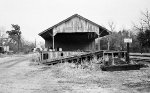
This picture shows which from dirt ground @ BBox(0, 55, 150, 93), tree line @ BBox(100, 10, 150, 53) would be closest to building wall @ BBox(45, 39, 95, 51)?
tree line @ BBox(100, 10, 150, 53)

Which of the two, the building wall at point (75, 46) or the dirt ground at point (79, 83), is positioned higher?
the building wall at point (75, 46)

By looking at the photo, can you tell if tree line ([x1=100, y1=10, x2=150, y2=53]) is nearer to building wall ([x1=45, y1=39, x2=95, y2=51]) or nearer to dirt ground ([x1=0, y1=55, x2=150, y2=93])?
building wall ([x1=45, y1=39, x2=95, y2=51])

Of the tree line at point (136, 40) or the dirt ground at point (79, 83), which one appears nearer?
the dirt ground at point (79, 83)

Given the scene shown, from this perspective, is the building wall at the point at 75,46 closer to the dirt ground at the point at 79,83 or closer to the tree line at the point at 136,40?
the tree line at the point at 136,40

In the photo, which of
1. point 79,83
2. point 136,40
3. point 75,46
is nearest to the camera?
point 79,83

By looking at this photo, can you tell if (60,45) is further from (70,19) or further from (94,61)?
(94,61)

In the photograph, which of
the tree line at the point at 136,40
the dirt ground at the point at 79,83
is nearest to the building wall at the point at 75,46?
the tree line at the point at 136,40

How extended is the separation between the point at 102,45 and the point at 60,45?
79.2 ft

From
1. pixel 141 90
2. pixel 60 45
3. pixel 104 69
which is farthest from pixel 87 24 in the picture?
pixel 141 90

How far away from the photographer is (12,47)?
282 ft

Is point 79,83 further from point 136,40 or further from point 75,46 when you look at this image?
point 136,40

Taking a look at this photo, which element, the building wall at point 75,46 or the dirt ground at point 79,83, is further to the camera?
the building wall at point 75,46

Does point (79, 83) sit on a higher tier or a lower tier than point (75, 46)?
lower

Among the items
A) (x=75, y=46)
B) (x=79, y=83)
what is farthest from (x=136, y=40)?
(x=79, y=83)
